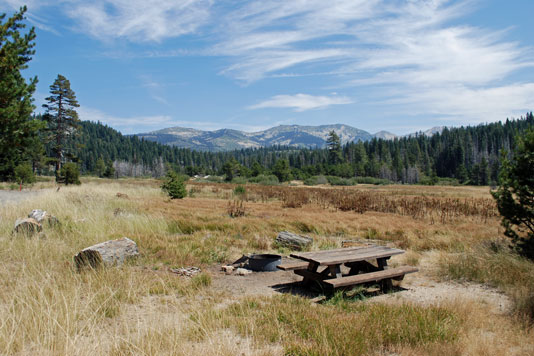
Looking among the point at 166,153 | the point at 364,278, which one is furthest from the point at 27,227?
Answer: the point at 166,153

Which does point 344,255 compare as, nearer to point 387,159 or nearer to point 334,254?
point 334,254

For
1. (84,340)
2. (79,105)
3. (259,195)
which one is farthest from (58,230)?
(79,105)

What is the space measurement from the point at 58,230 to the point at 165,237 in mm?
2702

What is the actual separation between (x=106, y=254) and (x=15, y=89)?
3763mm

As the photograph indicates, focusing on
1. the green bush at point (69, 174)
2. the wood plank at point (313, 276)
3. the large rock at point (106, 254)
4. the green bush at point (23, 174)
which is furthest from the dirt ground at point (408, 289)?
the green bush at point (23, 174)

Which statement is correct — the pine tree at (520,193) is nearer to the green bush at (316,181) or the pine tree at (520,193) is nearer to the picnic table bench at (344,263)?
the picnic table bench at (344,263)

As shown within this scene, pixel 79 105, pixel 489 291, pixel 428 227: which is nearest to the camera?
pixel 489 291

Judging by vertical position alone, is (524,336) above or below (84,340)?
below

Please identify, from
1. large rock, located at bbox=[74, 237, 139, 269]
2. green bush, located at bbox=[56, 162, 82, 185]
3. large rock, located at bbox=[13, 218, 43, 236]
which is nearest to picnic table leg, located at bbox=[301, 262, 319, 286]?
large rock, located at bbox=[74, 237, 139, 269]

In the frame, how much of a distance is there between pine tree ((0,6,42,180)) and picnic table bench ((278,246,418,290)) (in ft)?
19.8

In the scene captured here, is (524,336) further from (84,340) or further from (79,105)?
(79,105)

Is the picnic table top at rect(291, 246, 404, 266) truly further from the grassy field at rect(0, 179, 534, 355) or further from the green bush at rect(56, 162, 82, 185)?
the green bush at rect(56, 162, 82, 185)

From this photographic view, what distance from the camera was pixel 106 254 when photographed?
6398mm

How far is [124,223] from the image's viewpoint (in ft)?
33.4
